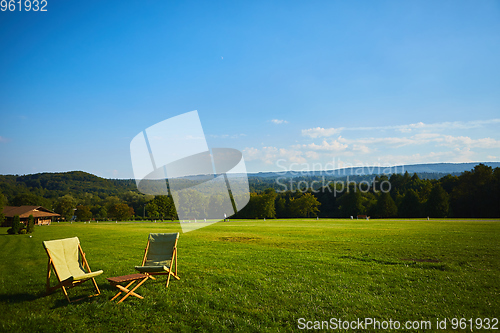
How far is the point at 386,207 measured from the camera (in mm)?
63969

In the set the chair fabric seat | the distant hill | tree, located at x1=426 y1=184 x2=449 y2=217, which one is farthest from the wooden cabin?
tree, located at x1=426 y1=184 x2=449 y2=217

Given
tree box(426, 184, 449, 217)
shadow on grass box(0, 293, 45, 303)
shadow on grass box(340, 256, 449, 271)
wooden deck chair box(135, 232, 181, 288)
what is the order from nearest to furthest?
shadow on grass box(0, 293, 45, 303)
wooden deck chair box(135, 232, 181, 288)
shadow on grass box(340, 256, 449, 271)
tree box(426, 184, 449, 217)

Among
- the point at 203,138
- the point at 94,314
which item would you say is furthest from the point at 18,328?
the point at 203,138

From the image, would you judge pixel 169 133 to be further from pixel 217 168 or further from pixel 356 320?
pixel 356 320

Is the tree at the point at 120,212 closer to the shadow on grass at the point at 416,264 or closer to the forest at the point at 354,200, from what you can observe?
the forest at the point at 354,200

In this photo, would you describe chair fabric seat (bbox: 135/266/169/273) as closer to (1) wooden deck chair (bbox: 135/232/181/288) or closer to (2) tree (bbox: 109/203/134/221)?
(1) wooden deck chair (bbox: 135/232/181/288)

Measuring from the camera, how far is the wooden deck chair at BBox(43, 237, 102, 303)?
602 cm

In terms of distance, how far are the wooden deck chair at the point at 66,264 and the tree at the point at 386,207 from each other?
67.0m

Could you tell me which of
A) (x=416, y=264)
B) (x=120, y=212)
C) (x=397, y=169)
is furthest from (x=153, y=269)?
(x=397, y=169)

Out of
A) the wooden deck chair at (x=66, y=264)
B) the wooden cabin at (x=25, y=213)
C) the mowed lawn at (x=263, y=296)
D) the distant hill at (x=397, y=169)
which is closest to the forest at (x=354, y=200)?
the wooden cabin at (x=25, y=213)

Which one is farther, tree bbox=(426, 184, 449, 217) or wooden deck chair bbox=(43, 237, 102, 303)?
tree bbox=(426, 184, 449, 217)

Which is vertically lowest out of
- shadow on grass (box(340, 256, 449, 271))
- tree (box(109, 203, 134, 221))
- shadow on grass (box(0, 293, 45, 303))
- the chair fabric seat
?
tree (box(109, 203, 134, 221))

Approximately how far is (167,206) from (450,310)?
5336cm

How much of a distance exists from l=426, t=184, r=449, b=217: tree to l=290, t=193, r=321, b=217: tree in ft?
81.3
